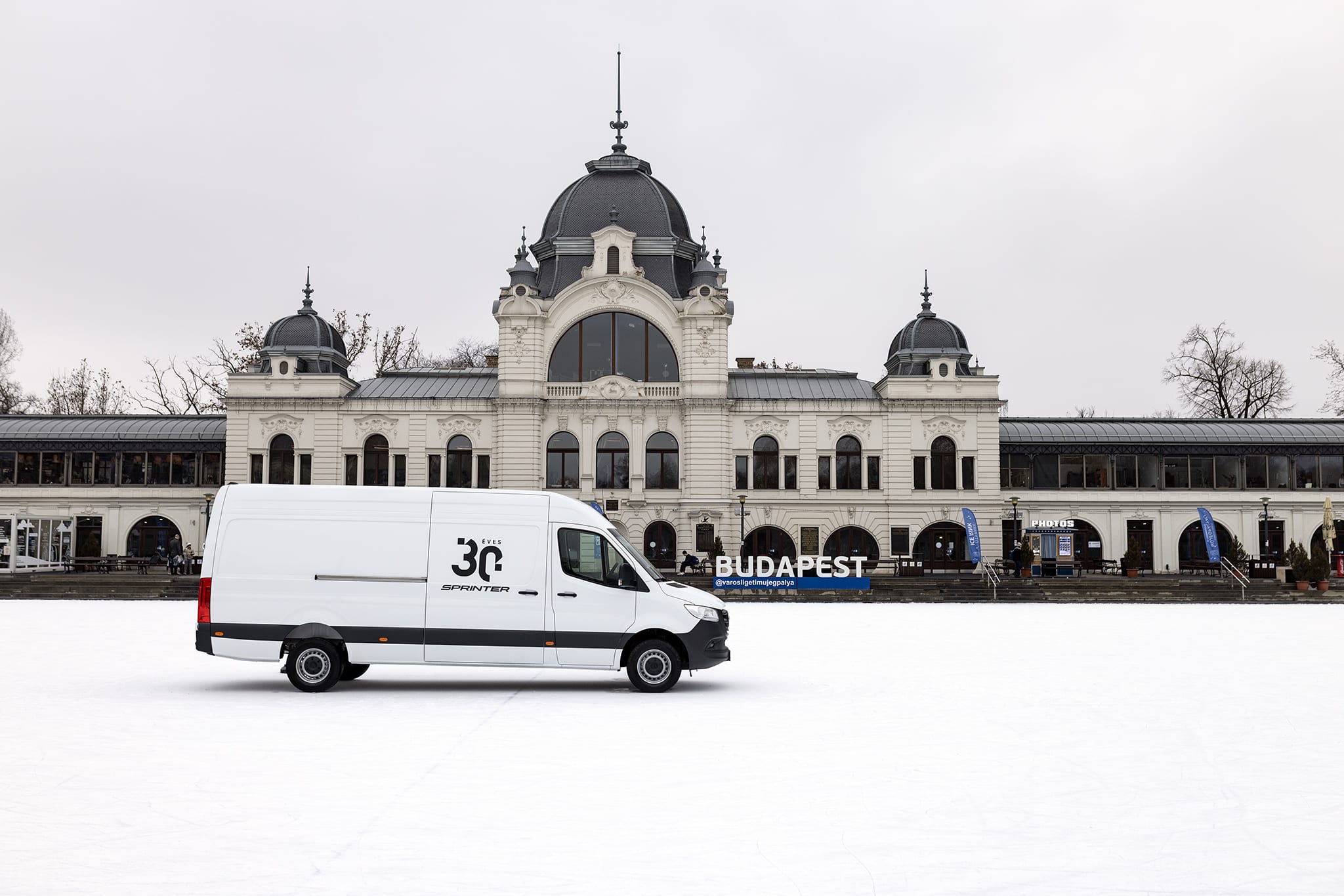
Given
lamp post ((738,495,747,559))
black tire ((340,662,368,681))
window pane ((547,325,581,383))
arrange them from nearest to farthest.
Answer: black tire ((340,662,368,681)) < lamp post ((738,495,747,559)) < window pane ((547,325,581,383))

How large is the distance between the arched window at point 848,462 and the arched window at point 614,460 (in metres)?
10.1

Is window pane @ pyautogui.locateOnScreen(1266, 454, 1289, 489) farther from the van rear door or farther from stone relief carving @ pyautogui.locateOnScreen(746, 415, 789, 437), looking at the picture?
the van rear door

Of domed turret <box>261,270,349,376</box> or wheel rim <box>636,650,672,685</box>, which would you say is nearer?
wheel rim <box>636,650,672,685</box>

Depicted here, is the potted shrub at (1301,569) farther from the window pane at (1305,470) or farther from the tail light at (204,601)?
the tail light at (204,601)

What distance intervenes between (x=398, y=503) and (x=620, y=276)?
38.9 metres

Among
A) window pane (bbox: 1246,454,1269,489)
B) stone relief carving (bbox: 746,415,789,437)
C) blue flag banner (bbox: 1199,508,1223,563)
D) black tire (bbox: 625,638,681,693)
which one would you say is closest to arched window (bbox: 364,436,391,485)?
stone relief carving (bbox: 746,415,789,437)

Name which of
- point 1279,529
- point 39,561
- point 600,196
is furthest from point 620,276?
point 1279,529

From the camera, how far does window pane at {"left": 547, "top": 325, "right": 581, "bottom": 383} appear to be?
54438mm

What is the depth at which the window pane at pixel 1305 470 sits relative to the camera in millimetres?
58750

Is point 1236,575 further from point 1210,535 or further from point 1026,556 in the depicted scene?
point 1026,556

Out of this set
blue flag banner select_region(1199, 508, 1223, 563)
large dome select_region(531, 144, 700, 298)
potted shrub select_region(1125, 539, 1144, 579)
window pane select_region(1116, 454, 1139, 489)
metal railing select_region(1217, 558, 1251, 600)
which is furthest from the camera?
window pane select_region(1116, 454, 1139, 489)

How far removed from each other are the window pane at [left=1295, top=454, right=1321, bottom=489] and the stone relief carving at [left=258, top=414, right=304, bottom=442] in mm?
49891

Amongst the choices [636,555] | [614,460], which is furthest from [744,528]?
[636,555]

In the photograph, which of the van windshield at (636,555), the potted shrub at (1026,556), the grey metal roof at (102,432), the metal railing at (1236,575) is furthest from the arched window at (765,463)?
the van windshield at (636,555)
